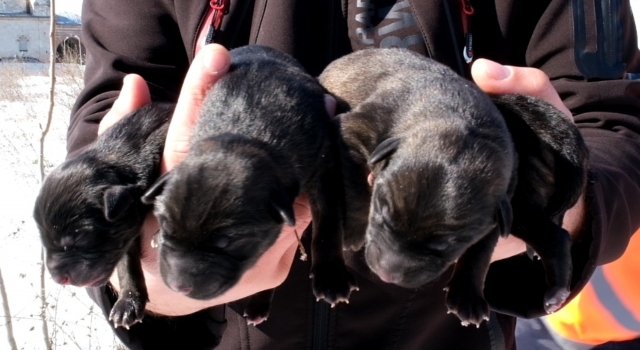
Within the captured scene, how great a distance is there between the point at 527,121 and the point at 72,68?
14125 millimetres

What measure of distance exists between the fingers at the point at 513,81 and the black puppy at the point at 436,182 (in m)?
0.06

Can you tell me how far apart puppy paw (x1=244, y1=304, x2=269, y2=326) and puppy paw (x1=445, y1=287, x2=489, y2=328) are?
0.83 metres

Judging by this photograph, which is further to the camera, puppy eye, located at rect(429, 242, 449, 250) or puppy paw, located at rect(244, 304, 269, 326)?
puppy paw, located at rect(244, 304, 269, 326)

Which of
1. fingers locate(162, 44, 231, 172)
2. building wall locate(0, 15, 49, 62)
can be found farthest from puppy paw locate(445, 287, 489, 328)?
building wall locate(0, 15, 49, 62)

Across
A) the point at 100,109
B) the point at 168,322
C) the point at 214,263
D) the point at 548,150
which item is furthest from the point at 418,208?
the point at 100,109

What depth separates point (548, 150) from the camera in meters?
2.49

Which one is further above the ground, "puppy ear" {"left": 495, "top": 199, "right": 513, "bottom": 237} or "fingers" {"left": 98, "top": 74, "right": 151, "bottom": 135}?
"puppy ear" {"left": 495, "top": 199, "right": 513, "bottom": 237}

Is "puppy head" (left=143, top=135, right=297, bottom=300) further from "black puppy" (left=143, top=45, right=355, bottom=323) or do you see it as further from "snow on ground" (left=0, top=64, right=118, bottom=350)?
"snow on ground" (left=0, top=64, right=118, bottom=350)

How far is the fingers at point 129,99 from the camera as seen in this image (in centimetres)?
277

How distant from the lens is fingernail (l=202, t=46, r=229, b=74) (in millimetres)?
2496

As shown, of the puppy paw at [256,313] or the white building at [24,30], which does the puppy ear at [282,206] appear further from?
the white building at [24,30]

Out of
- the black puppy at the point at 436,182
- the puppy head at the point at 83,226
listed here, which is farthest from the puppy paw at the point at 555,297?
the puppy head at the point at 83,226

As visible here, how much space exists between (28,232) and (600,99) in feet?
27.6

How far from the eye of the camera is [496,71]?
256 cm
